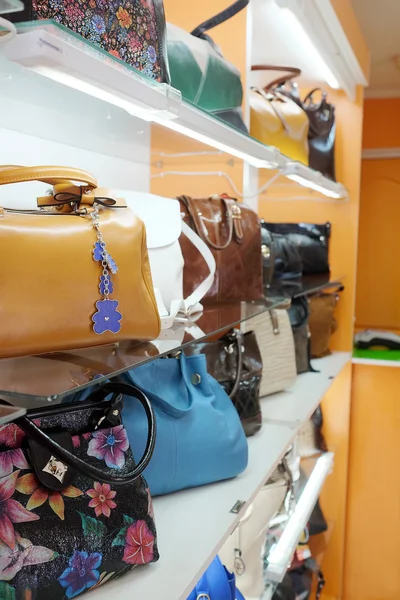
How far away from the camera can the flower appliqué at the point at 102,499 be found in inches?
31.6

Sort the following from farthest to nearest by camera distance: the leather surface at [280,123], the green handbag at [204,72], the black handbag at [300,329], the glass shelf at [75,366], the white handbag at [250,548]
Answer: the black handbag at [300,329] → the leather surface at [280,123] → the white handbag at [250,548] → the green handbag at [204,72] → the glass shelf at [75,366]

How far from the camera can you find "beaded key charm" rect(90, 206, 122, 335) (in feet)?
2.67

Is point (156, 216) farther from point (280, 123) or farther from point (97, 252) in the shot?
point (280, 123)

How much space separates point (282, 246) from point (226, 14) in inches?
37.5

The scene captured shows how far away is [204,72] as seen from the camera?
1.34 metres

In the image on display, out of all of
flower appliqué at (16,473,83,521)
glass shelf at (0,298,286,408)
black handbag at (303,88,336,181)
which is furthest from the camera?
black handbag at (303,88,336,181)

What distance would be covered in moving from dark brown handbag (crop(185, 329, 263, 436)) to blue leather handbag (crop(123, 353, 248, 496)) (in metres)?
0.17

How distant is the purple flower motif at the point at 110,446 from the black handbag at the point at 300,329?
52.7 inches

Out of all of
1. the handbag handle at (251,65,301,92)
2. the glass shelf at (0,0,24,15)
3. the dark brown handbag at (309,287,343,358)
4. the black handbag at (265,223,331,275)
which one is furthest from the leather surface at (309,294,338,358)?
the glass shelf at (0,0,24,15)

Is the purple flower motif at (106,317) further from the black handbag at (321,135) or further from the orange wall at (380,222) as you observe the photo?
the orange wall at (380,222)

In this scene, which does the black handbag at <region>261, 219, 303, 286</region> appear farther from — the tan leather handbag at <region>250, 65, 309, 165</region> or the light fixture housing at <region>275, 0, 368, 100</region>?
the light fixture housing at <region>275, 0, 368, 100</region>

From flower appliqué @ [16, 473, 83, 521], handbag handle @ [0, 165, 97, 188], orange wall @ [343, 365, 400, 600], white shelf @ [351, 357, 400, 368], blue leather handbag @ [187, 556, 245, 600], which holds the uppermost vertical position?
handbag handle @ [0, 165, 97, 188]

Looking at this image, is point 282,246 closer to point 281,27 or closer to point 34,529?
point 281,27

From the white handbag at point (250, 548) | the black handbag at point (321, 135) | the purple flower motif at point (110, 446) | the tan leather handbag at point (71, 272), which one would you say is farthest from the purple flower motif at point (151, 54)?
the black handbag at point (321, 135)
